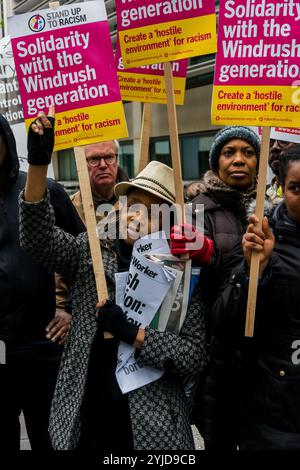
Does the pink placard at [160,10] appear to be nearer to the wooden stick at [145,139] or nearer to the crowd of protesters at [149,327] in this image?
the wooden stick at [145,139]

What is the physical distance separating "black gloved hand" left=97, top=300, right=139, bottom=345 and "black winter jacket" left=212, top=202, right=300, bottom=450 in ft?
1.16

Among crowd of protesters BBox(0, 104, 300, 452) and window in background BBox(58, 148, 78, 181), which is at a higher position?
crowd of protesters BBox(0, 104, 300, 452)

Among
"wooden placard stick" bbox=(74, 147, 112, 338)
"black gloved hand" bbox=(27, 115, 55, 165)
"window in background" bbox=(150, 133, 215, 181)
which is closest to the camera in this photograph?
"black gloved hand" bbox=(27, 115, 55, 165)

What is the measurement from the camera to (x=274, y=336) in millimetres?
2330

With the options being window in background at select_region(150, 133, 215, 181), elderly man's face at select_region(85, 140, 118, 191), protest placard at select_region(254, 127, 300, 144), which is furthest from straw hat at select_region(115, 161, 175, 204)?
window in background at select_region(150, 133, 215, 181)

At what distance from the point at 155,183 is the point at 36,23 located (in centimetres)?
83

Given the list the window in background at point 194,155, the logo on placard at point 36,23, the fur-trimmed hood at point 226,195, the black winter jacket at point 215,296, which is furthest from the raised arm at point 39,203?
the window in background at point 194,155

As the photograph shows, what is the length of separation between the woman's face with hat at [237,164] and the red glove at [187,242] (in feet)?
2.83

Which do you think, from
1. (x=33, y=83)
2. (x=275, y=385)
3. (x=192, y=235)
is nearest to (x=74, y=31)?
(x=33, y=83)

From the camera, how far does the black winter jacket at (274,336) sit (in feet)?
7.44

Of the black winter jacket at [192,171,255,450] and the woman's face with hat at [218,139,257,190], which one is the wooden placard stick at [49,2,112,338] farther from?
the woman's face with hat at [218,139,257,190]

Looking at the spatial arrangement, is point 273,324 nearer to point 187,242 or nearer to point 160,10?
point 187,242

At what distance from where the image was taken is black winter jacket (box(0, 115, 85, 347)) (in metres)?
2.75
